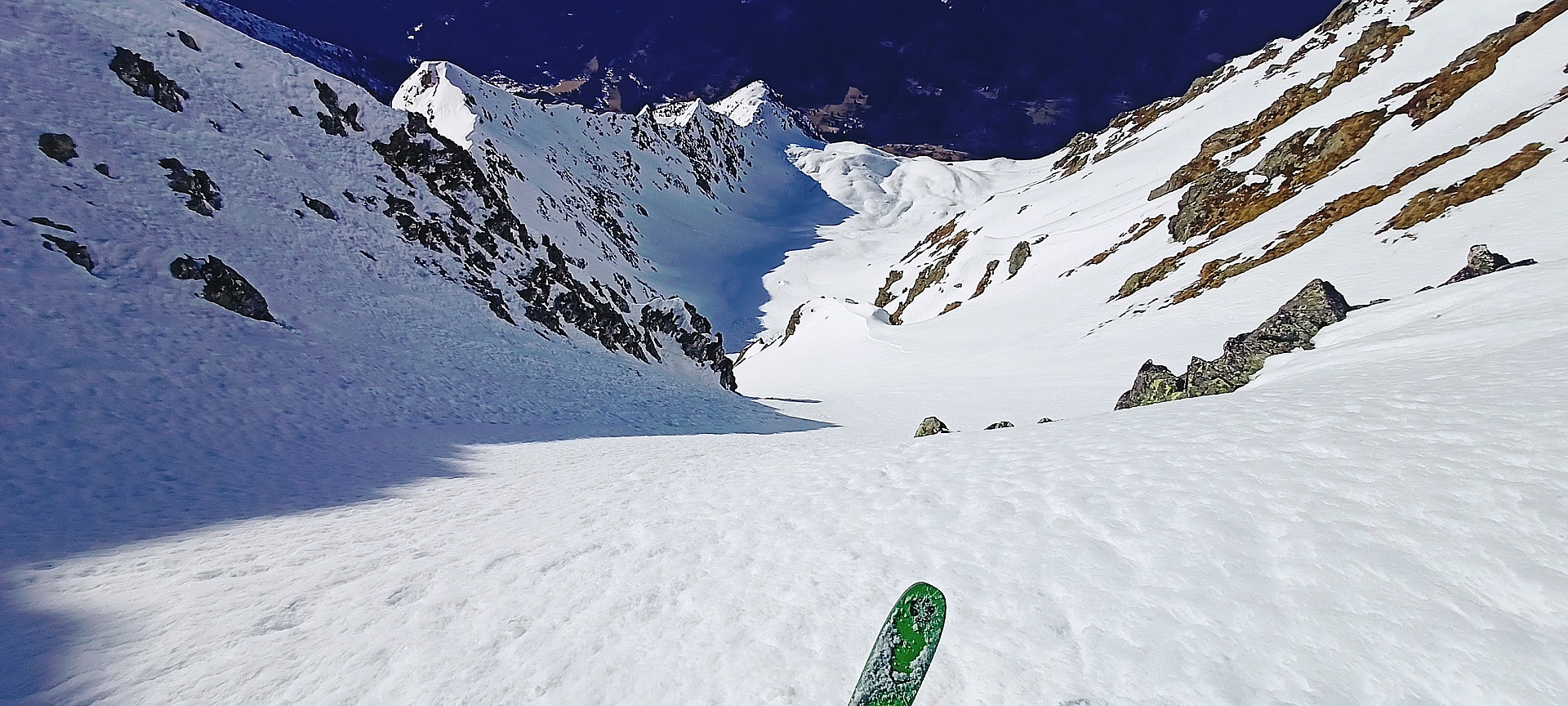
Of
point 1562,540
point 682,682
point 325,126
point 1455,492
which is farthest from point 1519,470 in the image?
point 325,126

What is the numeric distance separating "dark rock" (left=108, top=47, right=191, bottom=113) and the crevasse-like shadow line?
47.7ft

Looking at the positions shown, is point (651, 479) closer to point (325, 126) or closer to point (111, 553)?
point (111, 553)

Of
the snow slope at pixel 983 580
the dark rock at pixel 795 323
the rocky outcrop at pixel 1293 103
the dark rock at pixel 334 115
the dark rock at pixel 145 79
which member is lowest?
the snow slope at pixel 983 580

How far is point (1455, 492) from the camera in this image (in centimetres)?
386

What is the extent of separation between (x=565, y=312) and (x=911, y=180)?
119 m

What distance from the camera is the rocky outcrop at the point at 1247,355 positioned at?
10.2 meters

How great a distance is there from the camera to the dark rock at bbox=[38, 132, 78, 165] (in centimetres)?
1334

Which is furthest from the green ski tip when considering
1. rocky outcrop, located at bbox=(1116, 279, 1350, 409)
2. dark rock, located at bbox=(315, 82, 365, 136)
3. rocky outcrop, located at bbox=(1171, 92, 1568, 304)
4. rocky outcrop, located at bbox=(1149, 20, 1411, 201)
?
rocky outcrop, located at bbox=(1149, 20, 1411, 201)

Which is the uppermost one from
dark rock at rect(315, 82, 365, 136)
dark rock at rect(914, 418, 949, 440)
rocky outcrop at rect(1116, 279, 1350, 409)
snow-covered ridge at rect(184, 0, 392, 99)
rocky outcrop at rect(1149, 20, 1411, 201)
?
snow-covered ridge at rect(184, 0, 392, 99)

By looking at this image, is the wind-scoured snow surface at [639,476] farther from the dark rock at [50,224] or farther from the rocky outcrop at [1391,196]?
the rocky outcrop at [1391,196]

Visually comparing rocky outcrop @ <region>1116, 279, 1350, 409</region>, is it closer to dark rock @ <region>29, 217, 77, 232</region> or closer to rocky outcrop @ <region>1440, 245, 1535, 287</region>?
rocky outcrop @ <region>1440, 245, 1535, 287</region>

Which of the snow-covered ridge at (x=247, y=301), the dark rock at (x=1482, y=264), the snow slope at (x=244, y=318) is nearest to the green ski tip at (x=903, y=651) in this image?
the snow slope at (x=244, y=318)

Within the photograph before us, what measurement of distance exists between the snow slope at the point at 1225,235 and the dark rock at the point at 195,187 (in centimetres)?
1764

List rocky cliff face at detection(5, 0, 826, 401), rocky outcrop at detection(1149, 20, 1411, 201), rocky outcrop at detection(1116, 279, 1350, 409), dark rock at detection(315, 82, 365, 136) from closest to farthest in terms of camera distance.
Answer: rocky outcrop at detection(1116, 279, 1350, 409), rocky cliff face at detection(5, 0, 826, 401), dark rock at detection(315, 82, 365, 136), rocky outcrop at detection(1149, 20, 1411, 201)
